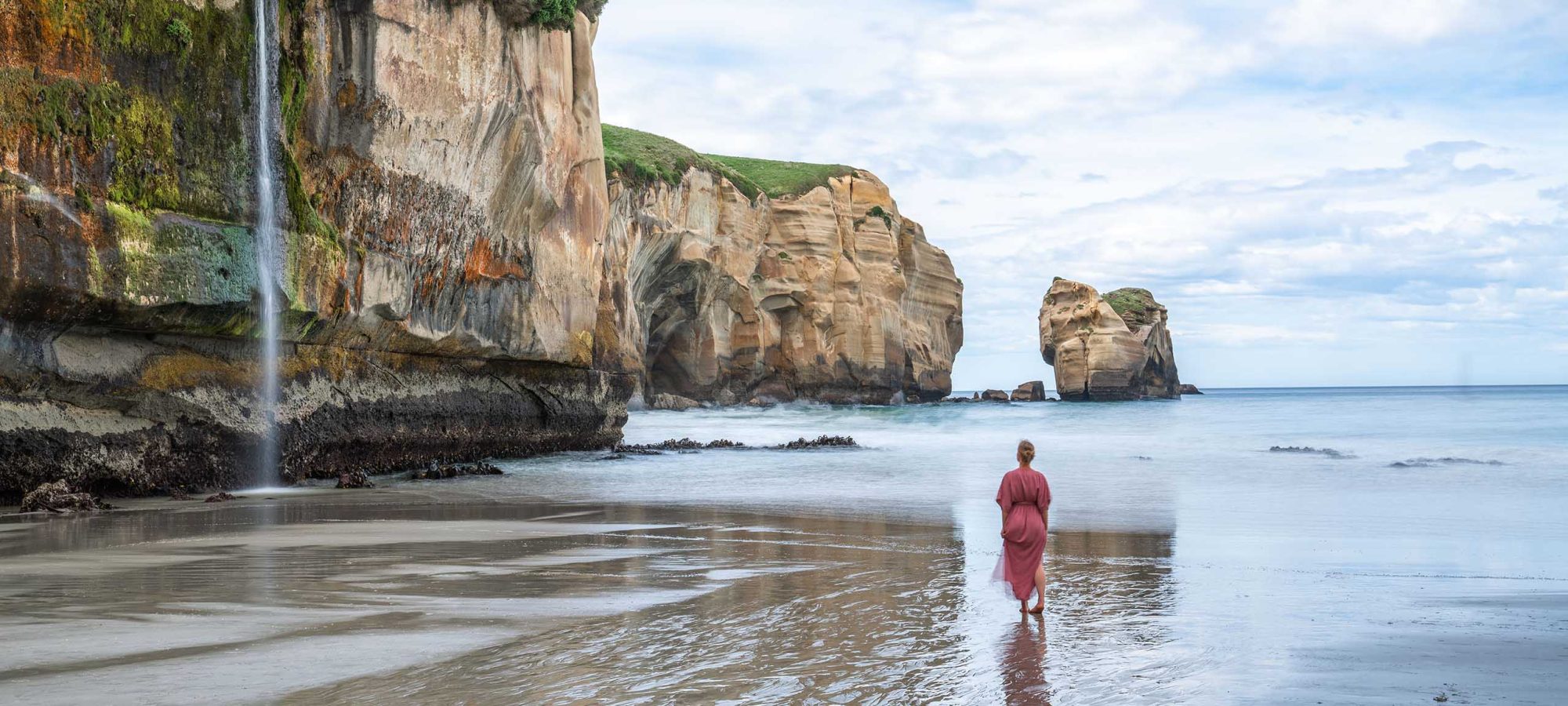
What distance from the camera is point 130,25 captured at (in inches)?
536

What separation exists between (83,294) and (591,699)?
10.5 m

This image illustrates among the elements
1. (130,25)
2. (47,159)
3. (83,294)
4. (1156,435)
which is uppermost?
(130,25)

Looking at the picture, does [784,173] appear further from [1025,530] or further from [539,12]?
[1025,530]

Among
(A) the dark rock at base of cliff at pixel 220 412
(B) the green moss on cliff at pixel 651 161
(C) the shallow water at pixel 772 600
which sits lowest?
(C) the shallow water at pixel 772 600

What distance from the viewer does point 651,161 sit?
157 ft

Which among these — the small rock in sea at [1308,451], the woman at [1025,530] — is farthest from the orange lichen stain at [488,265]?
the small rock in sea at [1308,451]

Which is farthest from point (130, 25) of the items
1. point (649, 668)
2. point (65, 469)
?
point (649, 668)

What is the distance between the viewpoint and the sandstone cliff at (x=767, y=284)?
46.8 metres

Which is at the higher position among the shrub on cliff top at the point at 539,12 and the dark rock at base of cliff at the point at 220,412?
the shrub on cliff top at the point at 539,12

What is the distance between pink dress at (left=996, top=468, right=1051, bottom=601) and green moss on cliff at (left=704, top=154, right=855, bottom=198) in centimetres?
5434

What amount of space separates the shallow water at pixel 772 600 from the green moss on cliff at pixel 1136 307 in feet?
232

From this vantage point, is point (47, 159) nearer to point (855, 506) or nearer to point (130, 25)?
point (130, 25)

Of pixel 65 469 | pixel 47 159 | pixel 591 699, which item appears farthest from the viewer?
pixel 65 469

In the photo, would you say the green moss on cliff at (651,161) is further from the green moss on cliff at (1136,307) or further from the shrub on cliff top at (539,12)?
the green moss on cliff at (1136,307)
